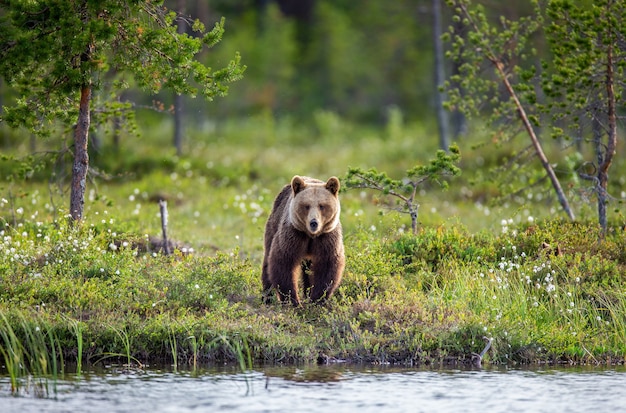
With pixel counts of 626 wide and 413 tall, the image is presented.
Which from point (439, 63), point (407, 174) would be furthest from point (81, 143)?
point (439, 63)

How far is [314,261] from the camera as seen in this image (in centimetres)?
953

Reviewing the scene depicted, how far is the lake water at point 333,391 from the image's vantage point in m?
6.90

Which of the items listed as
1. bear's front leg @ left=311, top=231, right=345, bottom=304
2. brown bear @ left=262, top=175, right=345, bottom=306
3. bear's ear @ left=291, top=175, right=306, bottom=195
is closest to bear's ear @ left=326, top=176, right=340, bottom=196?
brown bear @ left=262, top=175, right=345, bottom=306

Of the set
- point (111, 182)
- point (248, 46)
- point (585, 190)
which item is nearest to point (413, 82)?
point (248, 46)

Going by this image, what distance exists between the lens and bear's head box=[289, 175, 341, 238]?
9.12 m

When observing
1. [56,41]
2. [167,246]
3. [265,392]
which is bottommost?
[265,392]

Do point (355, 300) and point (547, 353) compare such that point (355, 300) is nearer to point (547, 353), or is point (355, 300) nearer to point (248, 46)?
point (547, 353)

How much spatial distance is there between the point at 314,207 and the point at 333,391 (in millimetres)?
2347

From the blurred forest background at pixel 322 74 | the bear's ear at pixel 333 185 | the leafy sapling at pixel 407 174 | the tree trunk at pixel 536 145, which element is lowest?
the bear's ear at pixel 333 185

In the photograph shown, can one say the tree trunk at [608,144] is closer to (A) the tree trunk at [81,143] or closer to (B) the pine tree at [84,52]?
(B) the pine tree at [84,52]

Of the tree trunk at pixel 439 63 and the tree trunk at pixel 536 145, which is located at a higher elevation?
the tree trunk at pixel 439 63

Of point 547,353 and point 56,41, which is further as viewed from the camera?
point 56,41

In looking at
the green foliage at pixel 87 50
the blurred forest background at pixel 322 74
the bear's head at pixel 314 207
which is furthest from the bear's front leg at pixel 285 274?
the blurred forest background at pixel 322 74

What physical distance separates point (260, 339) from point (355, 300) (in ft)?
5.18
